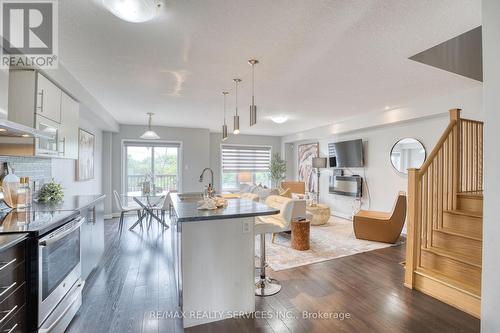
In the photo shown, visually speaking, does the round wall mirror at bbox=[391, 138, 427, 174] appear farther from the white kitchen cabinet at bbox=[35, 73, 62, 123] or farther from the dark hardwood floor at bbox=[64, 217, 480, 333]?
the white kitchen cabinet at bbox=[35, 73, 62, 123]

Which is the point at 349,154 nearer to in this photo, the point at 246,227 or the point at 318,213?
the point at 318,213

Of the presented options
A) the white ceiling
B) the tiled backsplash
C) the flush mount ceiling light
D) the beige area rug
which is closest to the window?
the beige area rug

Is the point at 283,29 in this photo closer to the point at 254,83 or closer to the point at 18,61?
the point at 254,83

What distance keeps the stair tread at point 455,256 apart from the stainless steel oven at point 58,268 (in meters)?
3.57

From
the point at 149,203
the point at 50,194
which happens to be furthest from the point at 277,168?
the point at 50,194

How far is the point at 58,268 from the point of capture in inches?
77.4

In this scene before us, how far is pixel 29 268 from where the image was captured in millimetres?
1601

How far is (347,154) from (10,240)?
6291 mm

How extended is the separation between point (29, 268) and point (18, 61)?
6.36 feet

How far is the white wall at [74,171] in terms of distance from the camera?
3835mm

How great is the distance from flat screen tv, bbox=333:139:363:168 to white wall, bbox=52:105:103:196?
18.6 ft

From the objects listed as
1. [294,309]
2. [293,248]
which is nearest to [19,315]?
[294,309]

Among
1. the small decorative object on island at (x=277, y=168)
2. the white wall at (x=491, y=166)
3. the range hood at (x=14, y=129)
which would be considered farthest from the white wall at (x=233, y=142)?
the white wall at (x=491, y=166)

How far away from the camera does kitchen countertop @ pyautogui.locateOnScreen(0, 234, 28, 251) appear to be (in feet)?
4.41
